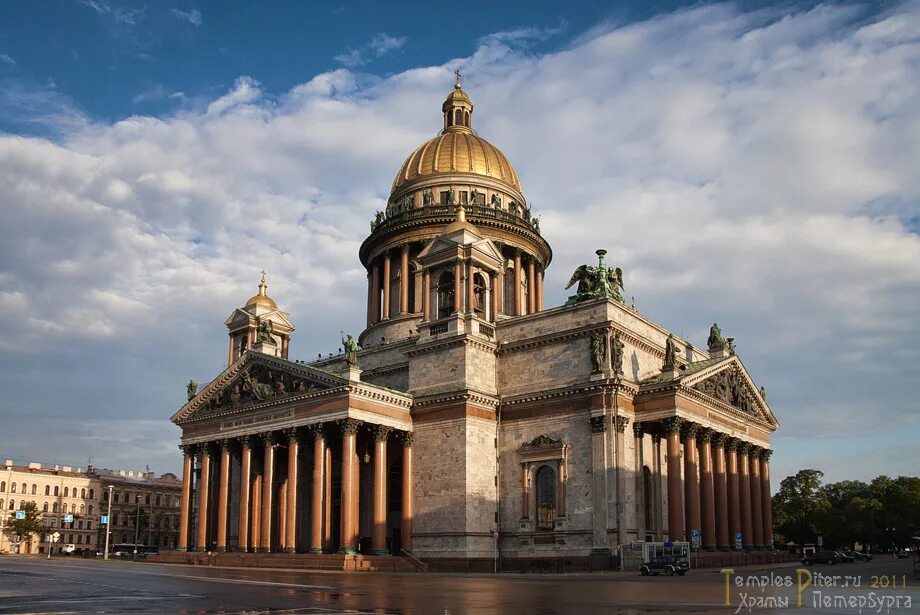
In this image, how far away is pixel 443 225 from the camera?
250 feet

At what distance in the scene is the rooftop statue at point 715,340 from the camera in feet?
222

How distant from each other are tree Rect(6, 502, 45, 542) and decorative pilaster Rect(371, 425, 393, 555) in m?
75.4

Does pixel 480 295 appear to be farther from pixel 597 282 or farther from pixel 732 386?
pixel 732 386

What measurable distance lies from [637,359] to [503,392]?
9.13 meters

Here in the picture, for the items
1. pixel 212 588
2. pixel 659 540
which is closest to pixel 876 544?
pixel 659 540

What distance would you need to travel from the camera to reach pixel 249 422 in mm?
63531

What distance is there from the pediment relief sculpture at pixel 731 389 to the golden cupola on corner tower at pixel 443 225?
1885 cm

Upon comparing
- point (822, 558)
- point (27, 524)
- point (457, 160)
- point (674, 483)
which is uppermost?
point (457, 160)

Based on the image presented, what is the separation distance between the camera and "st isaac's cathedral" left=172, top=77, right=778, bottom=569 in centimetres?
5441

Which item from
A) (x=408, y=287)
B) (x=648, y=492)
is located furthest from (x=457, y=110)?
(x=648, y=492)

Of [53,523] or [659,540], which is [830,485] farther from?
[53,523]

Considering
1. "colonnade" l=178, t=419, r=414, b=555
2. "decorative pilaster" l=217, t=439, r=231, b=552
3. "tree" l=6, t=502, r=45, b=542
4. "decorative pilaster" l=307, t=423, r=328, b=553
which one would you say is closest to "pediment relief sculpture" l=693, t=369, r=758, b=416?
"colonnade" l=178, t=419, r=414, b=555

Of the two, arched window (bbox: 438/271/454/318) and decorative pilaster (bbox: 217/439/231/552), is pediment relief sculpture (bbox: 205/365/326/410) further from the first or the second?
arched window (bbox: 438/271/454/318)

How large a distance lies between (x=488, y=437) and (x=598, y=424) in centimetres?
824
